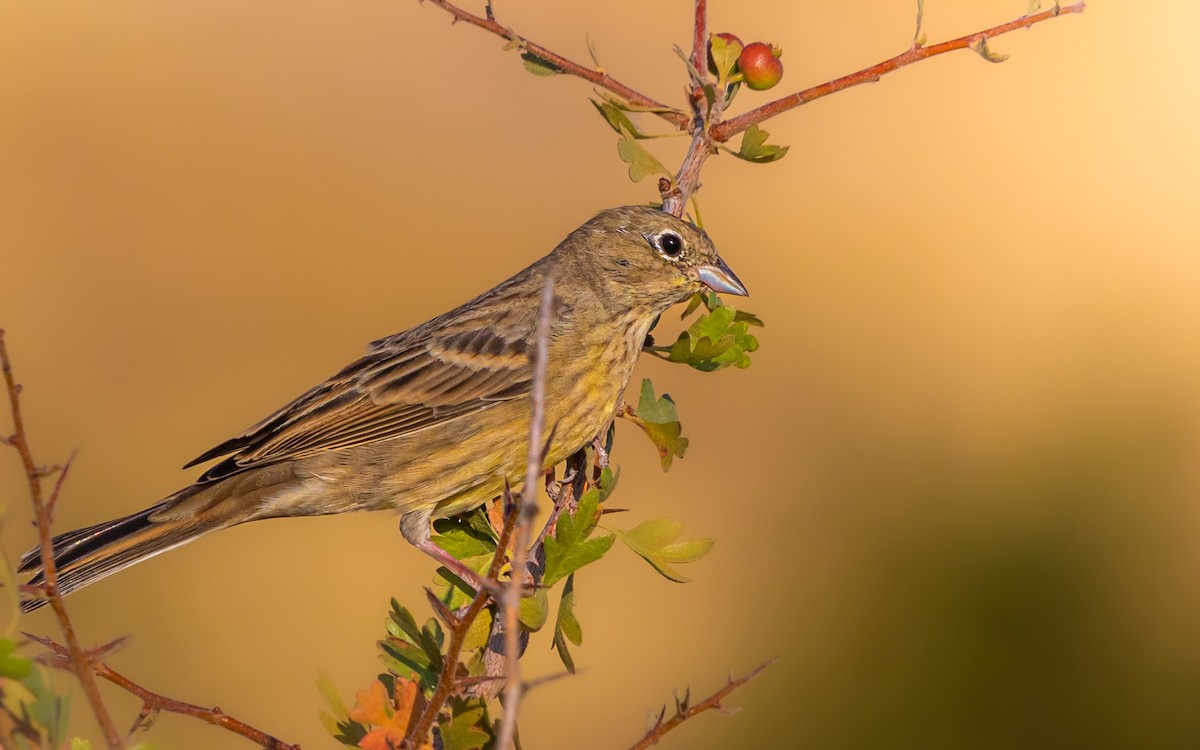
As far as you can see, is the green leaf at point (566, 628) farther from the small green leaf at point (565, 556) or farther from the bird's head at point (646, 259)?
the bird's head at point (646, 259)

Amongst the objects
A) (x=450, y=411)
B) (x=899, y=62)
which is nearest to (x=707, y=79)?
(x=899, y=62)

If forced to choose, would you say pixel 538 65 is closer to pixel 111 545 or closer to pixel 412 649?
pixel 412 649

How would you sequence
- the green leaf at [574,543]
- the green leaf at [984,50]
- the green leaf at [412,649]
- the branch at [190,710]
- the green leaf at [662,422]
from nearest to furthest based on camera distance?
the branch at [190,710]
the green leaf at [412,649]
the green leaf at [574,543]
the green leaf at [984,50]
the green leaf at [662,422]

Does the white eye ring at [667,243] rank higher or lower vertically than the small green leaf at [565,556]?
higher

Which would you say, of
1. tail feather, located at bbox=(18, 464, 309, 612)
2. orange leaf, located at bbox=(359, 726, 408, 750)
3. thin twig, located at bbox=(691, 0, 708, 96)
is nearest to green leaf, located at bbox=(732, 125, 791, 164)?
thin twig, located at bbox=(691, 0, 708, 96)

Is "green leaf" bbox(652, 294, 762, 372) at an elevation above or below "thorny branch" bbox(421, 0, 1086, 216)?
below

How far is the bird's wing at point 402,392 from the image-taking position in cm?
397

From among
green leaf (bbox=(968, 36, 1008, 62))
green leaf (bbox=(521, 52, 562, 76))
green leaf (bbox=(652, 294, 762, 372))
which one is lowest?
green leaf (bbox=(652, 294, 762, 372))

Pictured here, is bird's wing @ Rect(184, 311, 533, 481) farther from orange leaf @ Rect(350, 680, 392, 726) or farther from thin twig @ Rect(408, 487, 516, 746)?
thin twig @ Rect(408, 487, 516, 746)

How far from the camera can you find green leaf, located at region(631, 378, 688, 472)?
2971 mm

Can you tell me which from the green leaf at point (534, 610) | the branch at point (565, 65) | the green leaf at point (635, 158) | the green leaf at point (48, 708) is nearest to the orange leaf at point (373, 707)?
the green leaf at point (534, 610)

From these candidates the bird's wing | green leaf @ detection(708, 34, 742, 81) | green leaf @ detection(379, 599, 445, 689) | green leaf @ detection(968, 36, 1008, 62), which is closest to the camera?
green leaf @ detection(379, 599, 445, 689)

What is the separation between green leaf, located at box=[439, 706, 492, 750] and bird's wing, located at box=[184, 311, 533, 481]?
6.56 ft

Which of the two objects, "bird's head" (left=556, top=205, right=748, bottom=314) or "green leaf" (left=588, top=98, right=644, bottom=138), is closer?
"green leaf" (left=588, top=98, right=644, bottom=138)
